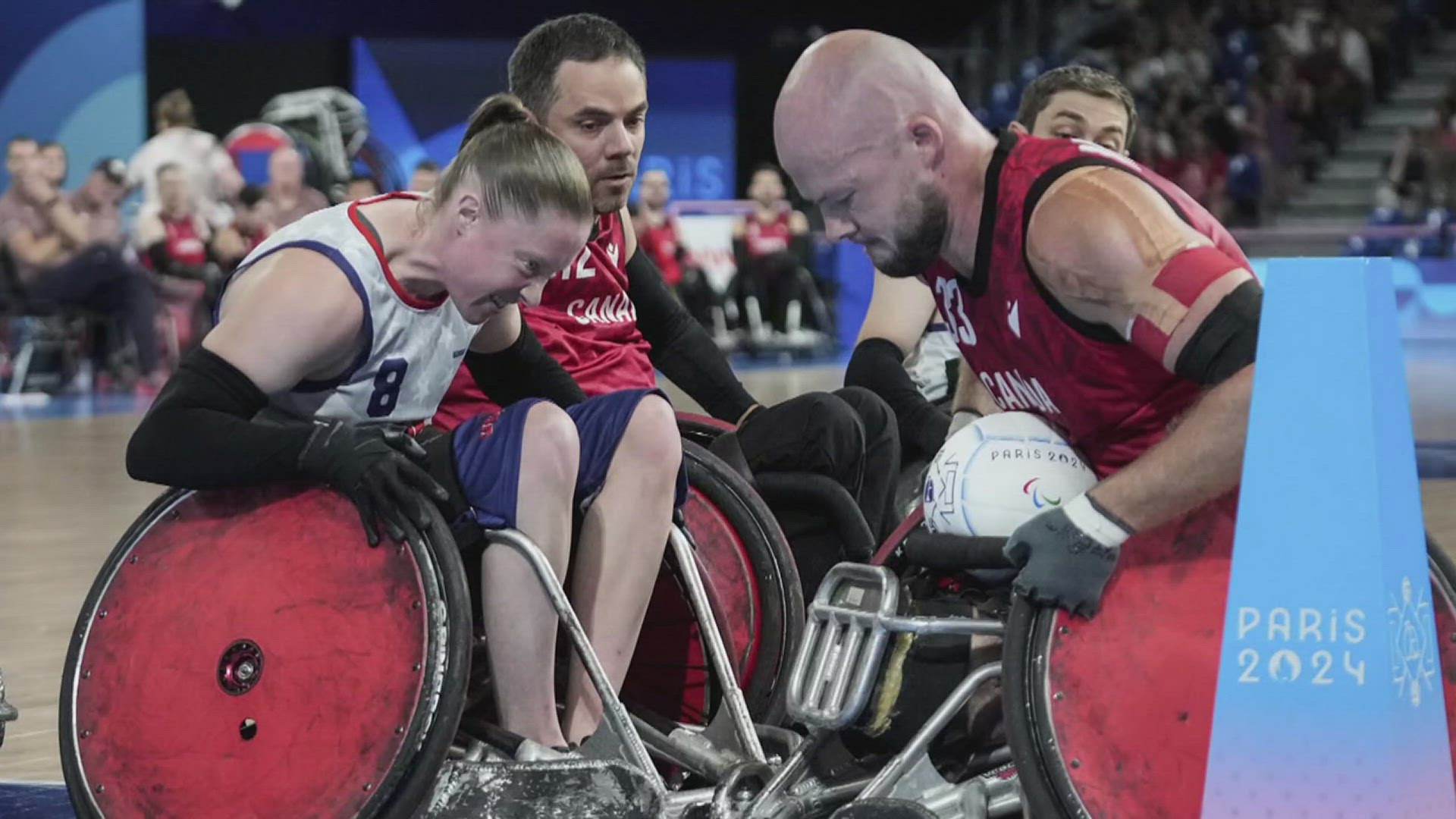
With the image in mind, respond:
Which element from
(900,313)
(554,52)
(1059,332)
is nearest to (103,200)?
(900,313)

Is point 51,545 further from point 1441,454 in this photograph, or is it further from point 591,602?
point 1441,454

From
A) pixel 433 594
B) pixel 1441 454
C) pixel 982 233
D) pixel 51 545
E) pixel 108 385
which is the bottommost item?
pixel 108 385

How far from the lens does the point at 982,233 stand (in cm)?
277

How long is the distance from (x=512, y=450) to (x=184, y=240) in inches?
391

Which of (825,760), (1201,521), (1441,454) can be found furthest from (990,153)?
(1441,454)

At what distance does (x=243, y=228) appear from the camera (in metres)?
12.8

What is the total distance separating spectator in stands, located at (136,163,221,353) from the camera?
12.3 meters

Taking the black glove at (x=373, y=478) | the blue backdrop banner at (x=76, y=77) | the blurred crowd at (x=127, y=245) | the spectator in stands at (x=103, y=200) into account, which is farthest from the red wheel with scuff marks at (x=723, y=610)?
the blue backdrop banner at (x=76, y=77)

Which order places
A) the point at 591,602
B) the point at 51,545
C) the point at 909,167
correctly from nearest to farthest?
the point at 909,167
the point at 591,602
the point at 51,545

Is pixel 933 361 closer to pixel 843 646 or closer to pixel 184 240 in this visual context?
pixel 843 646

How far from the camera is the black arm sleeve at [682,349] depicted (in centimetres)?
431

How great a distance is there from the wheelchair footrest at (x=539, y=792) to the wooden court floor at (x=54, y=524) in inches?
46.3

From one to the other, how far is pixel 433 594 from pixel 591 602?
1.41ft

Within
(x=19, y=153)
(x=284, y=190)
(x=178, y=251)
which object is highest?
(x=19, y=153)
